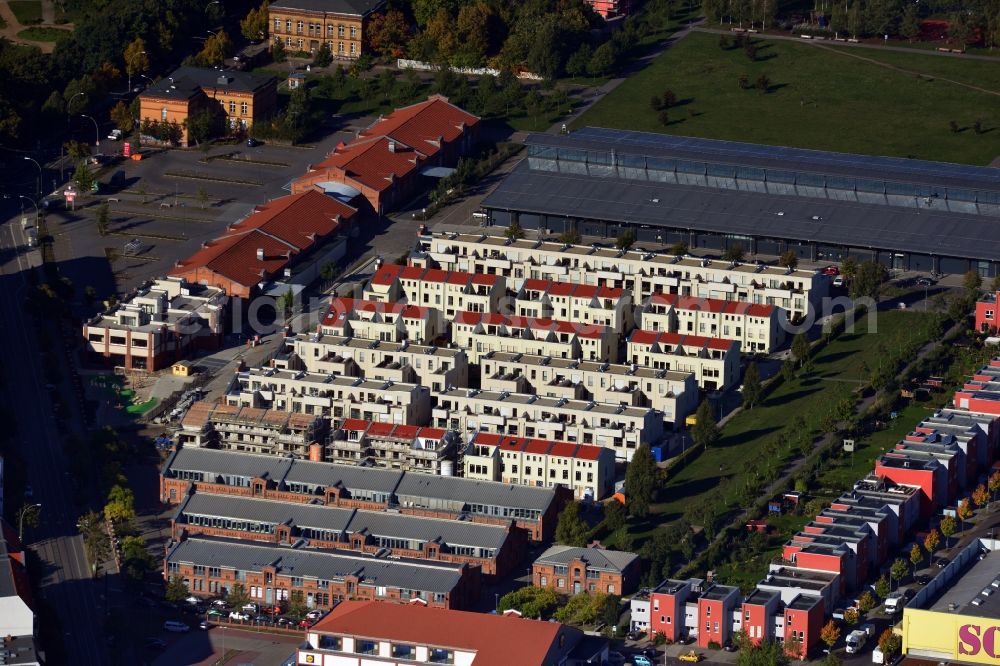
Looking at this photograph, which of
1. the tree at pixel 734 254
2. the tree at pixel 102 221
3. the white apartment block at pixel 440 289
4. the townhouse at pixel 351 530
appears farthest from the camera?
the tree at pixel 102 221

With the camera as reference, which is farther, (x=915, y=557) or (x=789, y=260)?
(x=789, y=260)

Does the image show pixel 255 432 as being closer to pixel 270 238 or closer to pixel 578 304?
pixel 578 304

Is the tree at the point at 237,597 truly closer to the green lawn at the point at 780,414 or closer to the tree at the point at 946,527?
the green lawn at the point at 780,414

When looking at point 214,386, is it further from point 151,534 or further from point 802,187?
point 802,187

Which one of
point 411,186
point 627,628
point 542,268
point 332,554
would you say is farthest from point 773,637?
point 411,186

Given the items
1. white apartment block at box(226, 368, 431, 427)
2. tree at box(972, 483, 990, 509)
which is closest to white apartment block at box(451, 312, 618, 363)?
white apartment block at box(226, 368, 431, 427)

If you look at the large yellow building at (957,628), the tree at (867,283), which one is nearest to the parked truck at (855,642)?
the large yellow building at (957,628)

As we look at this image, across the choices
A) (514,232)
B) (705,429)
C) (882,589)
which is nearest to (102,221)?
(514,232)
